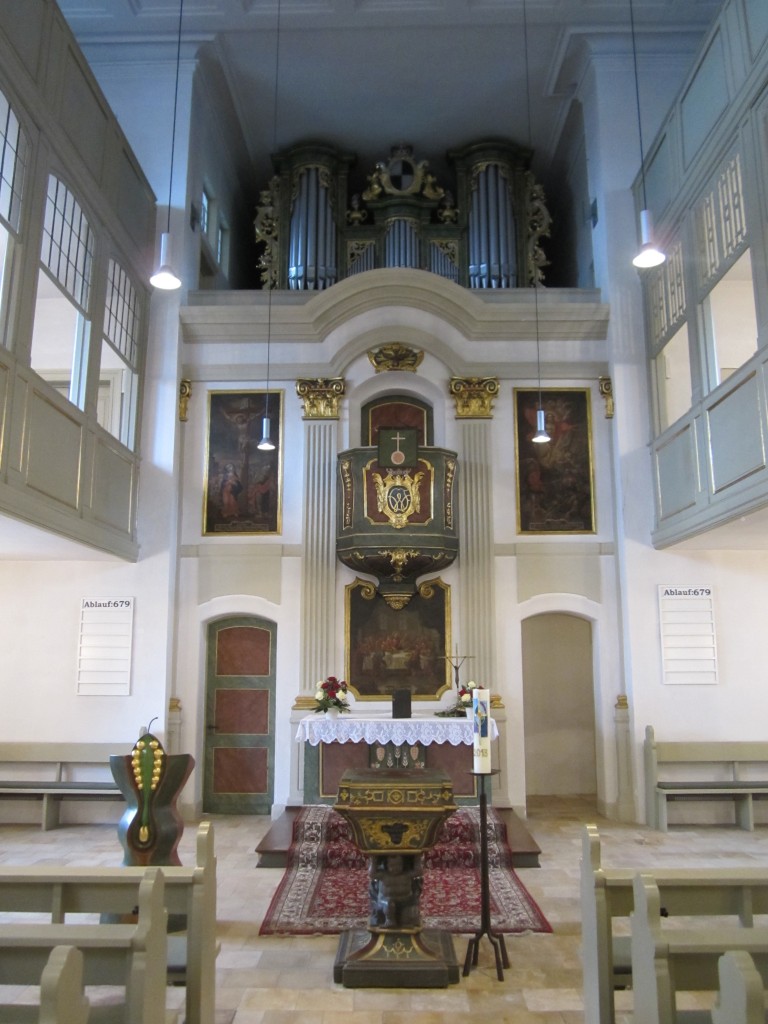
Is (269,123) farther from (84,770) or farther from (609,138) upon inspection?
(84,770)

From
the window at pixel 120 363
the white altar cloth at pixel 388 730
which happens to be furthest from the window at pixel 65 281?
the white altar cloth at pixel 388 730

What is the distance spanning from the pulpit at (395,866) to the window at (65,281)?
17.1 ft

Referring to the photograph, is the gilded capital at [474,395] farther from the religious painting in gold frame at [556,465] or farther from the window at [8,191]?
the window at [8,191]

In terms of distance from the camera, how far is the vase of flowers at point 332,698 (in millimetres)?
8734

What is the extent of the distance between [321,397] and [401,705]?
4.05 meters

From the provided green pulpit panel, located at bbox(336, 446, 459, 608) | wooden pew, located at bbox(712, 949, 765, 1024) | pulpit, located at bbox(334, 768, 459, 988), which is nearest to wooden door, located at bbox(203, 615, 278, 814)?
green pulpit panel, located at bbox(336, 446, 459, 608)

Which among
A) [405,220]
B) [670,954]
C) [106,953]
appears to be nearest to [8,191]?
[106,953]

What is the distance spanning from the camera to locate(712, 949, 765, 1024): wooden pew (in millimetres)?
2045

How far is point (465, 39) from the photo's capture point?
1092 cm

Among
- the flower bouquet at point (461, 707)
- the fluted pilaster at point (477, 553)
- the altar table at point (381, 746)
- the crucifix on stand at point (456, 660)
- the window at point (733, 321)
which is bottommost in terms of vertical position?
the altar table at point (381, 746)

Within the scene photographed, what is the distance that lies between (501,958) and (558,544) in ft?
19.5

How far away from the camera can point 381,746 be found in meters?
8.50

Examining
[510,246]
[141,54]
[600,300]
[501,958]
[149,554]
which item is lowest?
[501,958]

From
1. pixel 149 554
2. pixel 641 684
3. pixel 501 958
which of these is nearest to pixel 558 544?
pixel 641 684
